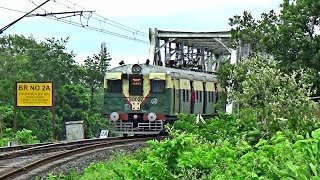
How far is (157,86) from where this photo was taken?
25469 millimetres

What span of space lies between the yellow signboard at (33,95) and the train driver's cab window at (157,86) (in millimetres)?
6150

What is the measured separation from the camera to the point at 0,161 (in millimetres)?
17484

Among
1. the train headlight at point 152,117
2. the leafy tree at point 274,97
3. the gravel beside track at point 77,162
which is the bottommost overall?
the gravel beside track at point 77,162

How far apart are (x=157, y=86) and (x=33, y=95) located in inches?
279

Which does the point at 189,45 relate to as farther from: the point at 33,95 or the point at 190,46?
the point at 33,95

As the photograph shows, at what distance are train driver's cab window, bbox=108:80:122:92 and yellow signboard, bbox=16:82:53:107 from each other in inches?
181

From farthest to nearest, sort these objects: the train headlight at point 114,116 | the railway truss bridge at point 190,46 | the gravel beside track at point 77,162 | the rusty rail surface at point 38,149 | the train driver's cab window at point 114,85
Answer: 1. the railway truss bridge at point 190,46
2. the train driver's cab window at point 114,85
3. the train headlight at point 114,116
4. the rusty rail surface at point 38,149
5. the gravel beside track at point 77,162

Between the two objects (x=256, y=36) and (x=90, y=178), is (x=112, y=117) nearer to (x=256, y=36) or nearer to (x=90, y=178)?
(x=256, y=36)

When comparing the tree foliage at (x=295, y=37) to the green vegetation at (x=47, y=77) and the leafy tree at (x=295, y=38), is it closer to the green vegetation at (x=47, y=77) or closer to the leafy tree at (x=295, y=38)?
the leafy tree at (x=295, y=38)

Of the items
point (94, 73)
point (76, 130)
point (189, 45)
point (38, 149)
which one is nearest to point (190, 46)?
Result: point (189, 45)

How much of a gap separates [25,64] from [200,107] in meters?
33.4

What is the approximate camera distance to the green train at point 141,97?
1000 inches

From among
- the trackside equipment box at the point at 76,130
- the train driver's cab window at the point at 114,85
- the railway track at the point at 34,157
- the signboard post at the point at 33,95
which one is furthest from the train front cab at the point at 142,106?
the signboard post at the point at 33,95

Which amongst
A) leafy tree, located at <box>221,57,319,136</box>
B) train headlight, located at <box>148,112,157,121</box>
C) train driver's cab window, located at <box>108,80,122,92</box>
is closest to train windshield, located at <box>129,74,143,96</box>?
train driver's cab window, located at <box>108,80,122,92</box>
